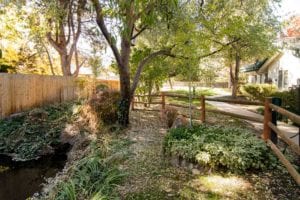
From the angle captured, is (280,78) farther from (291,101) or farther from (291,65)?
(291,101)

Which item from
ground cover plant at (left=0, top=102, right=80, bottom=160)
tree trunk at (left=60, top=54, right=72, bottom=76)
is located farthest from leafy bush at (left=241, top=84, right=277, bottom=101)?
tree trunk at (left=60, top=54, right=72, bottom=76)

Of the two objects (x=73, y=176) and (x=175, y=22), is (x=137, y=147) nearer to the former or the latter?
(x=73, y=176)

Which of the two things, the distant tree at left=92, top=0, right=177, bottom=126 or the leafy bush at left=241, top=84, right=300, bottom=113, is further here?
the leafy bush at left=241, top=84, right=300, bottom=113

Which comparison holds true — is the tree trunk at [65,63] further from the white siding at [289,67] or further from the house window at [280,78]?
the house window at [280,78]

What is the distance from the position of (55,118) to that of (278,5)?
1131 centimetres

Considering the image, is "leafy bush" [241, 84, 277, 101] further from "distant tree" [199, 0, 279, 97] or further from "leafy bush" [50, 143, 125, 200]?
"leafy bush" [50, 143, 125, 200]

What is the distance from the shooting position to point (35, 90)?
1083 centimetres

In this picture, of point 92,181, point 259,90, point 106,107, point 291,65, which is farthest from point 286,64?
point 92,181

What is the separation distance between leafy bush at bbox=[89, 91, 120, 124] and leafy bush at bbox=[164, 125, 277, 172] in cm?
345

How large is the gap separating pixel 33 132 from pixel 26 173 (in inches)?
103

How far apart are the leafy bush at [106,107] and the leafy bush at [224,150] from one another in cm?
345

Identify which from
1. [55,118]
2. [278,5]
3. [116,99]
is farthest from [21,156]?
[278,5]

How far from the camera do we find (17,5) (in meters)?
9.22

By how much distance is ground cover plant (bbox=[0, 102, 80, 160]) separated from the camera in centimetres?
788
